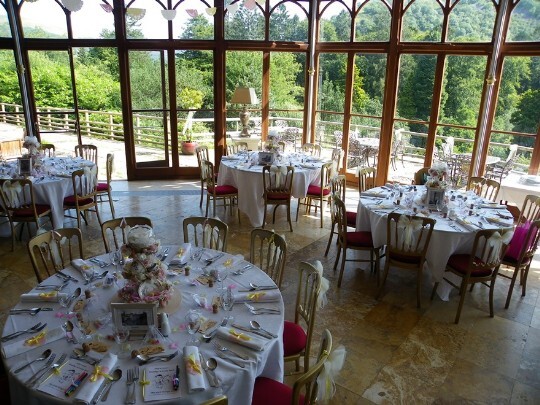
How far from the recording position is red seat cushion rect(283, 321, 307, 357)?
280 cm

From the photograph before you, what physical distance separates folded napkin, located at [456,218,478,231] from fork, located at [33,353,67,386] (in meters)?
3.62

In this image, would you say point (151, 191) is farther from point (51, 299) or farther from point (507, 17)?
point (507, 17)

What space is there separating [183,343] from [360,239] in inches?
108

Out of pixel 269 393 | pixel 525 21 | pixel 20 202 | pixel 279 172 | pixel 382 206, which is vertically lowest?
pixel 269 393

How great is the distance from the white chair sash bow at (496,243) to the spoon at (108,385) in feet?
10.5

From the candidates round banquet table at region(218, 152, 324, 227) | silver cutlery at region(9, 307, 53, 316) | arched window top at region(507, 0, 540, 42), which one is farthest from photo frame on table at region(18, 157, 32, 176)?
arched window top at region(507, 0, 540, 42)

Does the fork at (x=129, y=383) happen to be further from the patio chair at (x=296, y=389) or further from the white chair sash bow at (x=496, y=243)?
the white chair sash bow at (x=496, y=243)

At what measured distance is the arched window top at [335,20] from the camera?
7.79 meters

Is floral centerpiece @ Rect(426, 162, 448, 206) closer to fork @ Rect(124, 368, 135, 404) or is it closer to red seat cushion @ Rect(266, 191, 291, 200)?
red seat cushion @ Rect(266, 191, 291, 200)

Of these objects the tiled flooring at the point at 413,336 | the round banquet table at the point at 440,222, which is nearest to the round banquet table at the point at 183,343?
the tiled flooring at the point at 413,336

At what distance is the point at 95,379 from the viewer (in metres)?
2.04

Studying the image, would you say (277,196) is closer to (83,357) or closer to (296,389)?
(83,357)

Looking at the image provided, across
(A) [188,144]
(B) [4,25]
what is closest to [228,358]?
(A) [188,144]

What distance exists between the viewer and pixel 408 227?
13.2 ft
